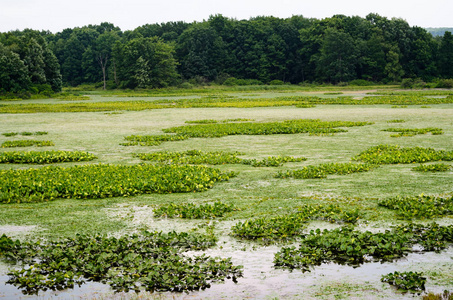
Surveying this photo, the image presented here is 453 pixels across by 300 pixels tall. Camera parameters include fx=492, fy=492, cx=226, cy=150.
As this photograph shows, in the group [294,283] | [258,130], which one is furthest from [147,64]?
[294,283]

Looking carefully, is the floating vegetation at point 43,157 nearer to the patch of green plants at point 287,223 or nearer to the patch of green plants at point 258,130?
the patch of green plants at point 258,130

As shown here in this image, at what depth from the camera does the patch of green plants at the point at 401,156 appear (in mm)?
15944

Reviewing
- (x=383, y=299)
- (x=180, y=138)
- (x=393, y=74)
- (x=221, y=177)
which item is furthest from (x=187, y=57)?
(x=383, y=299)

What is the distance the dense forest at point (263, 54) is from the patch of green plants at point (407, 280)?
308ft

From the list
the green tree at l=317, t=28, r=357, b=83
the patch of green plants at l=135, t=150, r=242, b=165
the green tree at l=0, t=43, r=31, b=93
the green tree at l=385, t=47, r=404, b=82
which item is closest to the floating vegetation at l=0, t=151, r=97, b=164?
the patch of green plants at l=135, t=150, r=242, b=165

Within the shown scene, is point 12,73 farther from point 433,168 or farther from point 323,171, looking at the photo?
point 433,168

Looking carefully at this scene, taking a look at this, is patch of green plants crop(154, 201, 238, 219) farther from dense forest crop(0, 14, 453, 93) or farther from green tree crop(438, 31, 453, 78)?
green tree crop(438, 31, 453, 78)

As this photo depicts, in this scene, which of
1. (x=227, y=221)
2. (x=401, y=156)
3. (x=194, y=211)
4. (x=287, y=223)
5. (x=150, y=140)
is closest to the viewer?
(x=287, y=223)

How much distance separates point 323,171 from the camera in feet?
46.9

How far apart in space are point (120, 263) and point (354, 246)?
3.67m

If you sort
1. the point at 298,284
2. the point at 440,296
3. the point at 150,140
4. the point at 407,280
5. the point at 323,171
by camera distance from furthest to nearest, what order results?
1. the point at 150,140
2. the point at 323,171
3. the point at 298,284
4. the point at 407,280
5. the point at 440,296

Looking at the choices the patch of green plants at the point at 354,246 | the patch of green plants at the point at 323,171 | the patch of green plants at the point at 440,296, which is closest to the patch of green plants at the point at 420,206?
the patch of green plants at the point at 354,246

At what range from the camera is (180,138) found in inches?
939

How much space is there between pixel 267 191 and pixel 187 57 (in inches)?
4683
